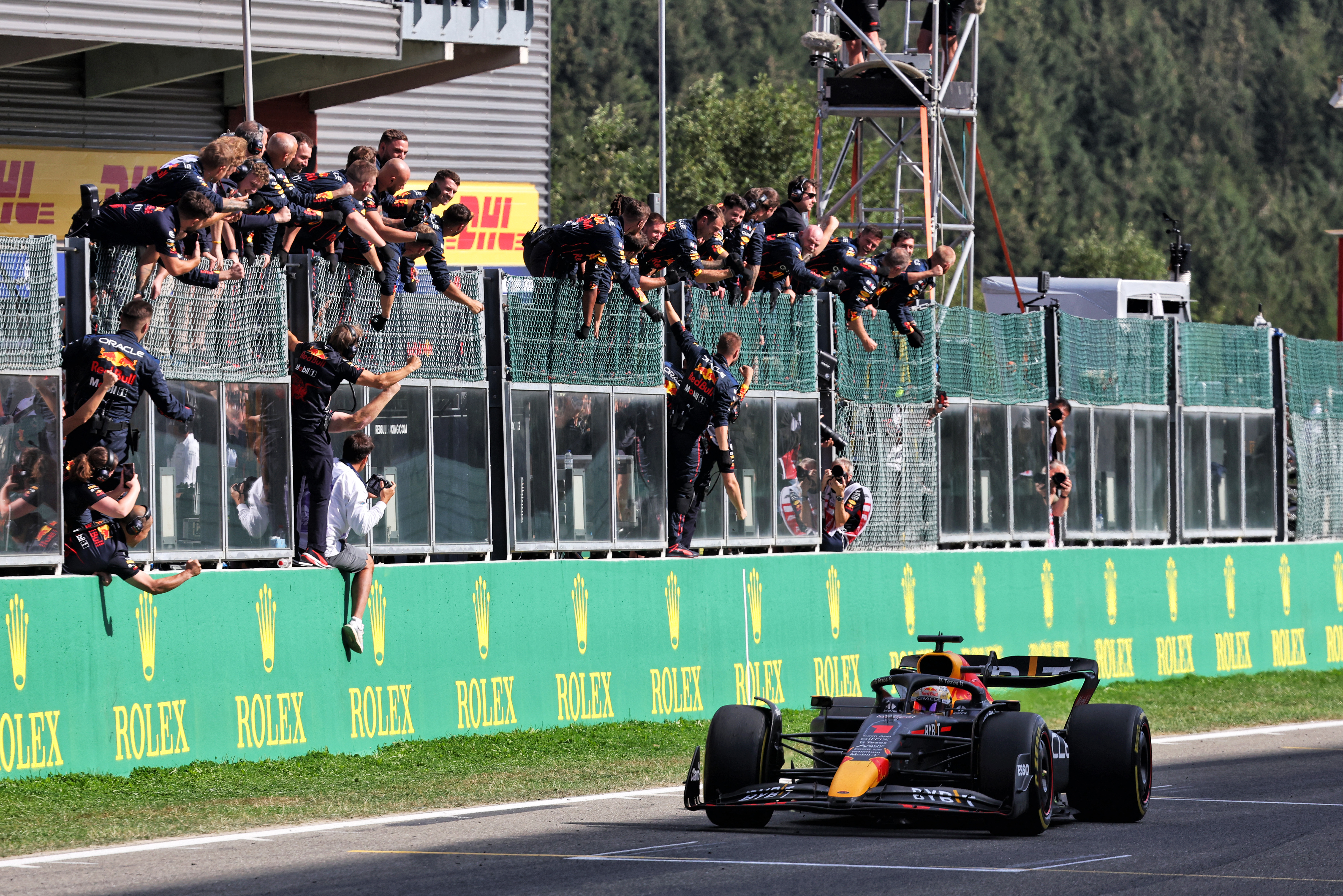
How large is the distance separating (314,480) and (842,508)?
5746 millimetres

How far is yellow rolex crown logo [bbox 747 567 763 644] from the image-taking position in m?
16.7

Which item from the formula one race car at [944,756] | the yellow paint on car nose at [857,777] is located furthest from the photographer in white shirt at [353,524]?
the yellow paint on car nose at [857,777]

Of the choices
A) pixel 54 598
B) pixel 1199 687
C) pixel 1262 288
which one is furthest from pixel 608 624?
pixel 1262 288

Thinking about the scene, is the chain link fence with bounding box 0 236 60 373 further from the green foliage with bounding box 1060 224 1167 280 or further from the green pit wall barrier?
the green foliage with bounding box 1060 224 1167 280

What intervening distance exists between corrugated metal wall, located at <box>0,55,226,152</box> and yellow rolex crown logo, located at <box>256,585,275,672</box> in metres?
11.6

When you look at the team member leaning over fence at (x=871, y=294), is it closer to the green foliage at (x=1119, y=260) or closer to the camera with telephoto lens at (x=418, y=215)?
the camera with telephoto lens at (x=418, y=215)

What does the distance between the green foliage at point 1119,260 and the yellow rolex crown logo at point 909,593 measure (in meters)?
63.9

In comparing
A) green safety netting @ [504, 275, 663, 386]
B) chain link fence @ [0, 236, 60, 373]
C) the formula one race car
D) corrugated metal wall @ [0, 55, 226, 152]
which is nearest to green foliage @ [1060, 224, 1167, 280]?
corrugated metal wall @ [0, 55, 226, 152]

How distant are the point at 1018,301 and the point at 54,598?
1330 centimetres

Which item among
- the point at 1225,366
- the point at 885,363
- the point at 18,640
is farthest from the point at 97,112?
the point at 18,640

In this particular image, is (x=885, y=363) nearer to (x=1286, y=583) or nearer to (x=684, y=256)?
(x=684, y=256)

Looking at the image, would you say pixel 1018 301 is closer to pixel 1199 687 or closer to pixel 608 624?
pixel 1199 687

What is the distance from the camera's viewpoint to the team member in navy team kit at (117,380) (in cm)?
1216

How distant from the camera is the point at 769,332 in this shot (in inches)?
680
